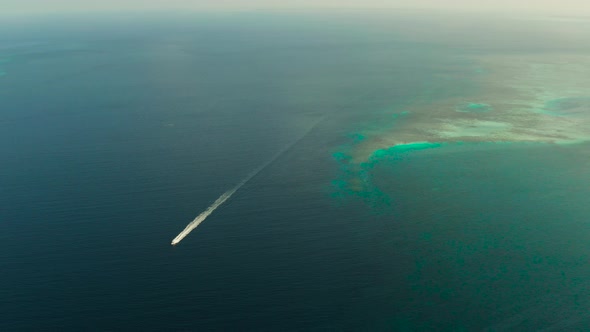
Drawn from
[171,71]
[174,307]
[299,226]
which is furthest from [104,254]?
[171,71]

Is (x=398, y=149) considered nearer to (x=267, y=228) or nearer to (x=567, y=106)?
(x=267, y=228)

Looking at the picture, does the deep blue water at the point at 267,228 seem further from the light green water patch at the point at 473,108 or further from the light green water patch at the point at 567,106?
the light green water patch at the point at 567,106

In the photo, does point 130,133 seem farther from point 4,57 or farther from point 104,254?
point 4,57

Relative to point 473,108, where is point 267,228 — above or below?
below

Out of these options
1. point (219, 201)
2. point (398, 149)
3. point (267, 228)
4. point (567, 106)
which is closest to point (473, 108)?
point (567, 106)

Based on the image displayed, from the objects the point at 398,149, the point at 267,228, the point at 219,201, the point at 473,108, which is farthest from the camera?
the point at 473,108

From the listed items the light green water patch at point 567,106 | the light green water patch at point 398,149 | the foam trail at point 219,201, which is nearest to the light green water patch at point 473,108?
the light green water patch at point 567,106
